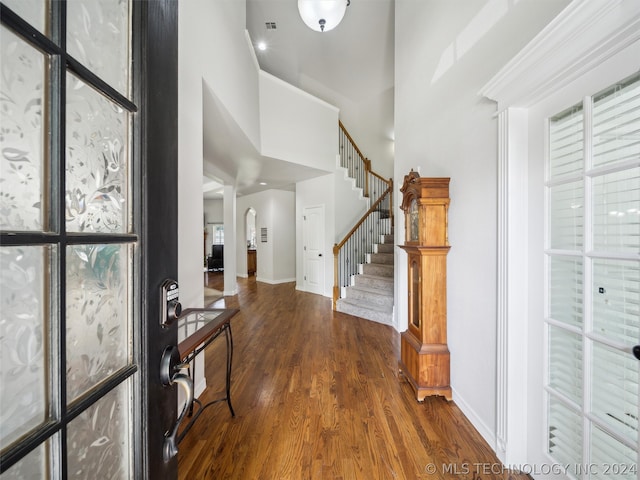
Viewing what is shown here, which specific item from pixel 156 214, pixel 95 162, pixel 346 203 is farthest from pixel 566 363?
pixel 346 203

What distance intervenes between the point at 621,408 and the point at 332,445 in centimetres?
141

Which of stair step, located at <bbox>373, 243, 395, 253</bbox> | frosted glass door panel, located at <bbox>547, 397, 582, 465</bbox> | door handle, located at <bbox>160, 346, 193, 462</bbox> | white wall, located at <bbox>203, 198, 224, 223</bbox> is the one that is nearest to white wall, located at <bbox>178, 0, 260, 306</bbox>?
door handle, located at <bbox>160, 346, 193, 462</bbox>

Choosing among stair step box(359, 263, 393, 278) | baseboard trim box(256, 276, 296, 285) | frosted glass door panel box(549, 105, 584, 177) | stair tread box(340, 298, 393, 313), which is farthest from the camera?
baseboard trim box(256, 276, 296, 285)

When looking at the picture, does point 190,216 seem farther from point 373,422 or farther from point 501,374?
point 501,374

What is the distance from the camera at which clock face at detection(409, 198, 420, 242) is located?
2211 mm

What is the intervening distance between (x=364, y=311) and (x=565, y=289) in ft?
10.0

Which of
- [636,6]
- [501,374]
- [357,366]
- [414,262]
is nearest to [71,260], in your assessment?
[636,6]

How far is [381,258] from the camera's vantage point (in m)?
4.86

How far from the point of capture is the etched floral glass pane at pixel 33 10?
36 centimetres

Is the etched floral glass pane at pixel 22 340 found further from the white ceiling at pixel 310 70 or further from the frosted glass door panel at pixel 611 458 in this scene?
the white ceiling at pixel 310 70

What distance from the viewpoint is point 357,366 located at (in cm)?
258

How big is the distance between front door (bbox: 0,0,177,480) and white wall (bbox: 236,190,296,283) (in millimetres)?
6530

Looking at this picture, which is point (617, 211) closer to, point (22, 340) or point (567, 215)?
point (567, 215)

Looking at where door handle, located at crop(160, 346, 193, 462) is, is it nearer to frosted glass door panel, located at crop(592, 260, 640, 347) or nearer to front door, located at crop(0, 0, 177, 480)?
front door, located at crop(0, 0, 177, 480)
